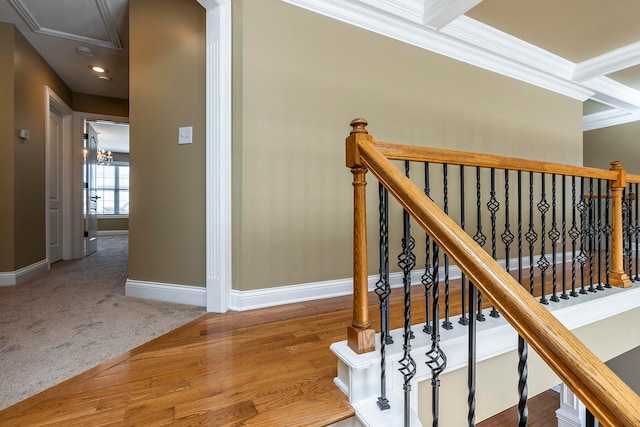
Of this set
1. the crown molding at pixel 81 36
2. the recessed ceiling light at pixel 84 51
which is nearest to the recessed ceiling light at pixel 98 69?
the recessed ceiling light at pixel 84 51

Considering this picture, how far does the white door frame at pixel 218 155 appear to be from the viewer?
210 cm

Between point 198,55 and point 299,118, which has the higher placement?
point 198,55

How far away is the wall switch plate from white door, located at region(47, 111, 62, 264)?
2761mm

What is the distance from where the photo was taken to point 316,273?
7.84 feet

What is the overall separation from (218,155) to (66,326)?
1.42 metres

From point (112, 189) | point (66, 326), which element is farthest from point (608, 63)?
point (112, 189)

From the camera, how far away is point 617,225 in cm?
212

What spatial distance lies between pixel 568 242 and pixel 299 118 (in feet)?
13.9

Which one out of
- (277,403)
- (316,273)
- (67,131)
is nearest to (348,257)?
(316,273)

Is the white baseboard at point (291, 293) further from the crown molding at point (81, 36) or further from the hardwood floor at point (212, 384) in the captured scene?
the crown molding at point (81, 36)

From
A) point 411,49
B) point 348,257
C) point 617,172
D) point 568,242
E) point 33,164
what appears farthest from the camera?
point 568,242

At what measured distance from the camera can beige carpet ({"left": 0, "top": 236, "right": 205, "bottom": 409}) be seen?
1.39 meters

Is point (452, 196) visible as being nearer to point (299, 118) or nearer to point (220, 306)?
point (299, 118)

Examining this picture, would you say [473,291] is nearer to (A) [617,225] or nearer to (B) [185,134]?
(A) [617,225]
